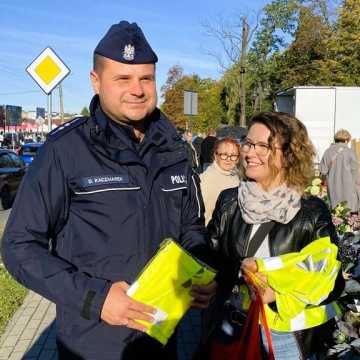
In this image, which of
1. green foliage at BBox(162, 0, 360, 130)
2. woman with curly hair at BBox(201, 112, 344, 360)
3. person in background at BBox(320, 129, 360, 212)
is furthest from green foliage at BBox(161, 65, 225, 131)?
woman with curly hair at BBox(201, 112, 344, 360)

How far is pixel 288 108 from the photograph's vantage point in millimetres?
24672

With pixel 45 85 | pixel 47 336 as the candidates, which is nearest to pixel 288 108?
pixel 45 85

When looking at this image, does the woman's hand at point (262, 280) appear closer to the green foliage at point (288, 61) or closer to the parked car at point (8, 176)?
the parked car at point (8, 176)

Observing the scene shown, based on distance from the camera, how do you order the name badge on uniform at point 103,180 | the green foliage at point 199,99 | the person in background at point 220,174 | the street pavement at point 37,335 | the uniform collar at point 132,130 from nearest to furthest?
the name badge on uniform at point 103,180 → the uniform collar at point 132,130 → the street pavement at point 37,335 → the person in background at point 220,174 → the green foliage at point 199,99

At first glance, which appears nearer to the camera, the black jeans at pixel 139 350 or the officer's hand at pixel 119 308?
the officer's hand at pixel 119 308

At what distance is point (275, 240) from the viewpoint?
252 cm

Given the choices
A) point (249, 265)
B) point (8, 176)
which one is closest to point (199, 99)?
point (8, 176)

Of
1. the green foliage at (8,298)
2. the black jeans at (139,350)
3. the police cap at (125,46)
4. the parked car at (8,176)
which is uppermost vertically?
the police cap at (125,46)

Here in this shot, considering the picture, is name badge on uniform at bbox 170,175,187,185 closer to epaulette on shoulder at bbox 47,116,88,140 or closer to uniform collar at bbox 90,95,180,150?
uniform collar at bbox 90,95,180,150

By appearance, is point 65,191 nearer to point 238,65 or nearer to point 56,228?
point 56,228

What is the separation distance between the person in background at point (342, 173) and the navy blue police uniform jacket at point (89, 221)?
294 inches

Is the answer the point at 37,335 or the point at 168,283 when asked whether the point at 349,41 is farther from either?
the point at 168,283

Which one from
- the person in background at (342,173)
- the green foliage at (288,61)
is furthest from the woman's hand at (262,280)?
the green foliage at (288,61)

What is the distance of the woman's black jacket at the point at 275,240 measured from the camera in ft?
8.16
